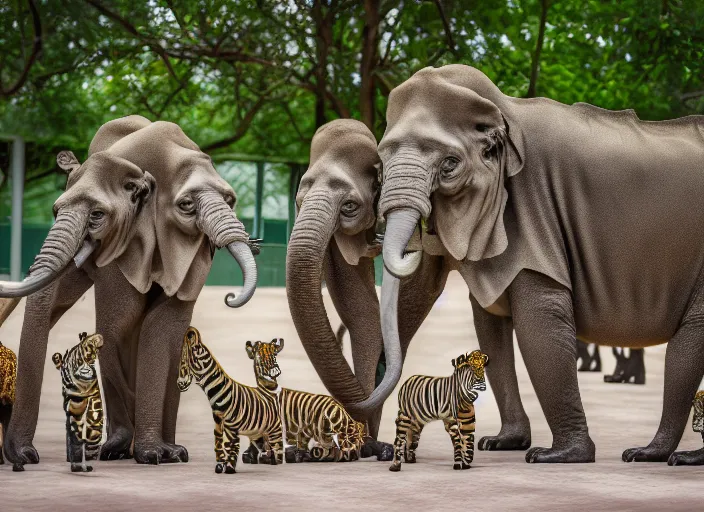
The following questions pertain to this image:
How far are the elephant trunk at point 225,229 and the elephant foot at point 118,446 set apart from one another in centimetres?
106

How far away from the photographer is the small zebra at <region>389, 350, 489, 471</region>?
613cm

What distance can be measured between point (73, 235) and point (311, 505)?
6.00 ft

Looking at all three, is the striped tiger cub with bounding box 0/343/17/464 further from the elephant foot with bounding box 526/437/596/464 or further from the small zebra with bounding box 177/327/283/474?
the elephant foot with bounding box 526/437/596/464

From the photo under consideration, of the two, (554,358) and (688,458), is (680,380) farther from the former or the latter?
(554,358)

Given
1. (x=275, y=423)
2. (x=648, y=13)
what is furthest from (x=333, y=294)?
(x=648, y=13)

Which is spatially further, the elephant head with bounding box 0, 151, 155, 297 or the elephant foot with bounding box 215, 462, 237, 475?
the elephant head with bounding box 0, 151, 155, 297

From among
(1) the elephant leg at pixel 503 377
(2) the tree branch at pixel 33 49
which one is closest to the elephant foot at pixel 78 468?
(1) the elephant leg at pixel 503 377

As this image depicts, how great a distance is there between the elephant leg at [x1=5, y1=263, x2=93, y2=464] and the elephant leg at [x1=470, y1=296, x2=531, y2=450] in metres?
2.00

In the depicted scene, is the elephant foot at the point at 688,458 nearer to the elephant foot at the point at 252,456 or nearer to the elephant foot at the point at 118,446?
the elephant foot at the point at 252,456

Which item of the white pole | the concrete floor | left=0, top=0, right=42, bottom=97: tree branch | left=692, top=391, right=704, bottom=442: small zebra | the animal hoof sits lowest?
the concrete floor

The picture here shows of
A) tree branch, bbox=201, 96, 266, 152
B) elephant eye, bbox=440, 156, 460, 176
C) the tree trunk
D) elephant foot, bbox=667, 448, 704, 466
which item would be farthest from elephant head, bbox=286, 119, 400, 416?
tree branch, bbox=201, 96, 266, 152

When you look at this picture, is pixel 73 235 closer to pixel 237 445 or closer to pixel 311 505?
pixel 237 445

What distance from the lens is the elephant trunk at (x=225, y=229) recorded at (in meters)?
6.39

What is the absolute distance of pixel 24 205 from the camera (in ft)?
54.3
